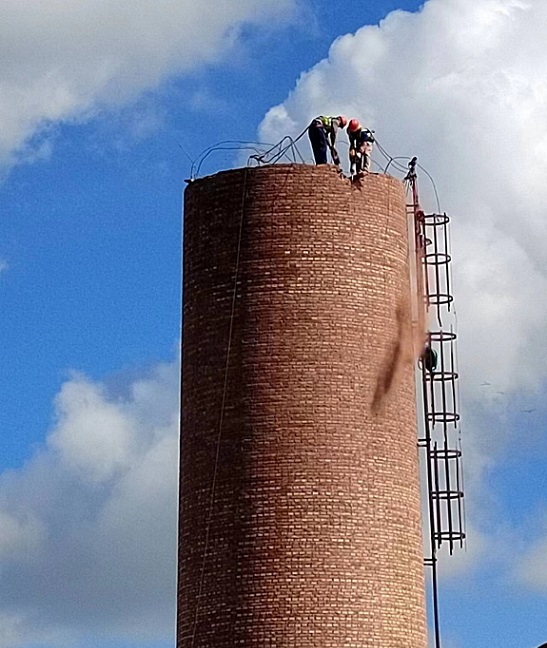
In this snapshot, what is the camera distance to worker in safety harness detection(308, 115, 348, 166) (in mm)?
33844

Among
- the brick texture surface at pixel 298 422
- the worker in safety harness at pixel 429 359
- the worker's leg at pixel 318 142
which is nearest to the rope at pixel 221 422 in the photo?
the brick texture surface at pixel 298 422

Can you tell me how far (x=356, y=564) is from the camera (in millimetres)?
31312

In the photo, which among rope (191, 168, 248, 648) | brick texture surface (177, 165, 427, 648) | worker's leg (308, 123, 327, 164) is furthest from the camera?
worker's leg (308, 123, 327, 164)

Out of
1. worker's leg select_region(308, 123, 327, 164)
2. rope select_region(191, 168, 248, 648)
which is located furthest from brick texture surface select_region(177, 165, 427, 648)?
worker's leg select_region(308, 123, 327, 164)

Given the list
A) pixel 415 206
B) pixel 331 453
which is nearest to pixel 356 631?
pixel 331 453

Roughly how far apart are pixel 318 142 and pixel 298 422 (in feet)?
Result: 17.9

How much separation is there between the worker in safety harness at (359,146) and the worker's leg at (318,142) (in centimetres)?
50

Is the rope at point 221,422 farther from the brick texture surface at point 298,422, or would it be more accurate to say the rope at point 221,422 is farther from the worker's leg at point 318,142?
the worker's leg at point 318,142

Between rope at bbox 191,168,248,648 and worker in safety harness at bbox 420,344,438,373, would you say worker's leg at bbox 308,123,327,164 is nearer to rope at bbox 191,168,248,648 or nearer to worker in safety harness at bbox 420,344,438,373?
rope at bbox 191,168,248,648

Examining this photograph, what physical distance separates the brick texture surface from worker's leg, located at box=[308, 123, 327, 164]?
674mm

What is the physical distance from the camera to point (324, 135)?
111ft

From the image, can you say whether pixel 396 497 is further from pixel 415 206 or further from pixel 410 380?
pixel 415 206

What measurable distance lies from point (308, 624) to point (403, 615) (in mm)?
1917

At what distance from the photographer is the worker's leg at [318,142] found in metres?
33.8
